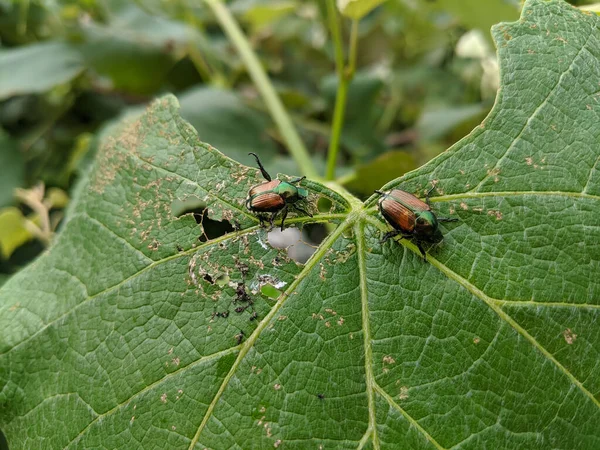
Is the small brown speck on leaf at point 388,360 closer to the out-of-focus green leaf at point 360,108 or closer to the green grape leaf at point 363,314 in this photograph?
the green grape leaf at point 363,314

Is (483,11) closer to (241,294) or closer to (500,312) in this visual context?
(500,312)

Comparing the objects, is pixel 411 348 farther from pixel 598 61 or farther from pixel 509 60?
pixel 598 61

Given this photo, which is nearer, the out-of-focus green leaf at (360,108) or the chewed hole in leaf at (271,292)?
the chewed hole in leaf at (271,292)

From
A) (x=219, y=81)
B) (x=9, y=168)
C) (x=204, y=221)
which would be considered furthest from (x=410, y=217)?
(x=9, y=168)

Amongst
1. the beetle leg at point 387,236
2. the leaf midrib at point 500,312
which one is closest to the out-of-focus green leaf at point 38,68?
the beetle leg at point 387,236

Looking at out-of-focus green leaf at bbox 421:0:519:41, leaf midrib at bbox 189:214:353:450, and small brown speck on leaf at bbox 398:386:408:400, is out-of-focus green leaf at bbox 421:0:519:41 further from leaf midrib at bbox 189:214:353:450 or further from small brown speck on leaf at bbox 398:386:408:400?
small brown speck on leaf at bbox 398:386:408:400

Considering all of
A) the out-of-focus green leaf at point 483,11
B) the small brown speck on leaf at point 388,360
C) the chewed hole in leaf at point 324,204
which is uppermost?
the out-of-focus green leaf at point 483,11

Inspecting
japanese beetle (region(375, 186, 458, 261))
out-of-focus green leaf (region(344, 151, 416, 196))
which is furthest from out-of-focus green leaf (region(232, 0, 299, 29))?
japanese beetle (region(375, 186, 458, 261))
